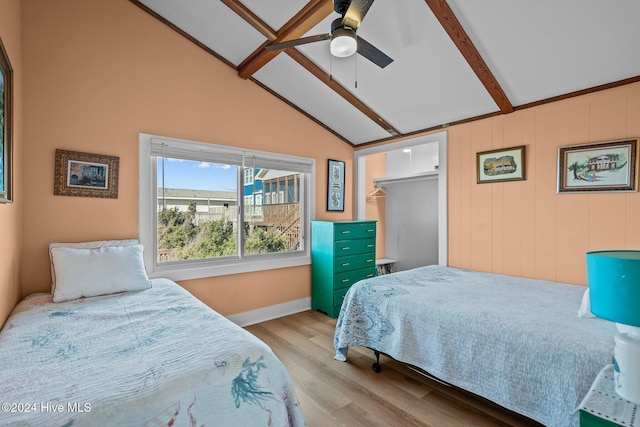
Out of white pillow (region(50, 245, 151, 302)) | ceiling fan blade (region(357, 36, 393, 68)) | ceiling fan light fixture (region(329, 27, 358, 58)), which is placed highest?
ceiling fan blade (region(357, 36, 393, 68))

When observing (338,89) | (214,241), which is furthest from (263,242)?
(338,89)

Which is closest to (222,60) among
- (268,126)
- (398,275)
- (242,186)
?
(268,126)

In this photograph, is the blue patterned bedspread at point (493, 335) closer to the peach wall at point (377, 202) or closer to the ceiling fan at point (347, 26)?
the ceiling fan at point (347, 26)

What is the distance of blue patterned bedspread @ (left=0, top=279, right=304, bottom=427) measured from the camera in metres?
0.94

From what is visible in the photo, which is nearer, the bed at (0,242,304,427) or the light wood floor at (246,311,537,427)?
the bed at (0,242,304,427)

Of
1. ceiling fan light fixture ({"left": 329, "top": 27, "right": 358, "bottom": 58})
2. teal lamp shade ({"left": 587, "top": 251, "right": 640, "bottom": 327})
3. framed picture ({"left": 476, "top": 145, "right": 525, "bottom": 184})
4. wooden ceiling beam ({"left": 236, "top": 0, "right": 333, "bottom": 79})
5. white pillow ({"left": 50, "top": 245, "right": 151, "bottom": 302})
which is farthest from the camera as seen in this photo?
framed picture ({"left": 476, "top": 145, "right": 525, "bottom": 184})

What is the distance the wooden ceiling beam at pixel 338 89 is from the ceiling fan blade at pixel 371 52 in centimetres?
63

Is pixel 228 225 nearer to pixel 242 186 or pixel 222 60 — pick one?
pixel 242 186

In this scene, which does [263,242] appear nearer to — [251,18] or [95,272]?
[95,272]

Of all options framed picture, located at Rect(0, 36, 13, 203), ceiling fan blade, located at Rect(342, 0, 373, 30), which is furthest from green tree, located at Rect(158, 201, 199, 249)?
ceiling fan blade, located at Rect(342, 0, 373, 30)

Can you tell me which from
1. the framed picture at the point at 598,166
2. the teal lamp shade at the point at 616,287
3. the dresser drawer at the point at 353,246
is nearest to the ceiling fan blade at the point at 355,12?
the teal lamp shade at the point at 616,287

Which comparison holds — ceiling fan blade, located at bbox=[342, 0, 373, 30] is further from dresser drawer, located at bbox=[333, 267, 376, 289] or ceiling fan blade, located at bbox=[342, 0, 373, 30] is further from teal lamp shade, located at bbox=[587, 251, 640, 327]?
dresser drawer, located at bbox=[333, 267, 376, 289]

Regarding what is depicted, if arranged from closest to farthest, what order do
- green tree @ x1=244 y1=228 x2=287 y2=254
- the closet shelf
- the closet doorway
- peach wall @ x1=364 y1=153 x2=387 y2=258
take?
1. green tree @ x1=244 y1=228 x2=287 y2=254
2. the closet shelf
3. the closet doorway
4. peach wall @ x1=364 y1=153 x2=387 y2=258

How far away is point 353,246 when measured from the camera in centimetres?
369
